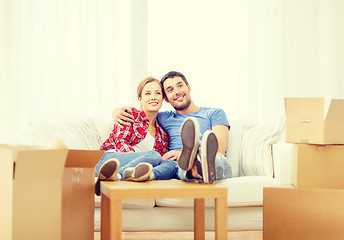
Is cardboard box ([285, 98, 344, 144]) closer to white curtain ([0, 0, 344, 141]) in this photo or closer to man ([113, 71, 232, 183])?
man ([113, 71, 232, 183])

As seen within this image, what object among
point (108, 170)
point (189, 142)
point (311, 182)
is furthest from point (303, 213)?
point (108, 170)

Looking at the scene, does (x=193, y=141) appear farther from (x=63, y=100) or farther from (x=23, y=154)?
(x=63, y=100)

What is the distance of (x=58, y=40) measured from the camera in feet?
10.6

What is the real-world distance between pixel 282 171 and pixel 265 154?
214mm

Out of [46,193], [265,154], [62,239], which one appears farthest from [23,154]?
[265,154]

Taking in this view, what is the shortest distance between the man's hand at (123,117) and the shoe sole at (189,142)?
0.73 metres

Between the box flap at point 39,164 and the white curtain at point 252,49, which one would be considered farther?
the white curtain at point 252,49

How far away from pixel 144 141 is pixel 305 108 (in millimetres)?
942

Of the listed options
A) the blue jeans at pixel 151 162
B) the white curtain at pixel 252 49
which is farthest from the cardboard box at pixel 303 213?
the white curtain at pixel 252 49

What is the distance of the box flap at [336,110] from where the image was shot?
161 centimetres

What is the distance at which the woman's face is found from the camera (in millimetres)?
2346

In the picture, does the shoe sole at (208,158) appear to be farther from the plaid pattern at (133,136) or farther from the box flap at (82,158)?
the plaid pattern at (133,136)

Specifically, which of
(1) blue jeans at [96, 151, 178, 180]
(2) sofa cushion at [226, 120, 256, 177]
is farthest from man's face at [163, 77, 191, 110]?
(1) blue jeans at [96, 151, 178, 180]

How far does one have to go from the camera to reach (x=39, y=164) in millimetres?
1146
